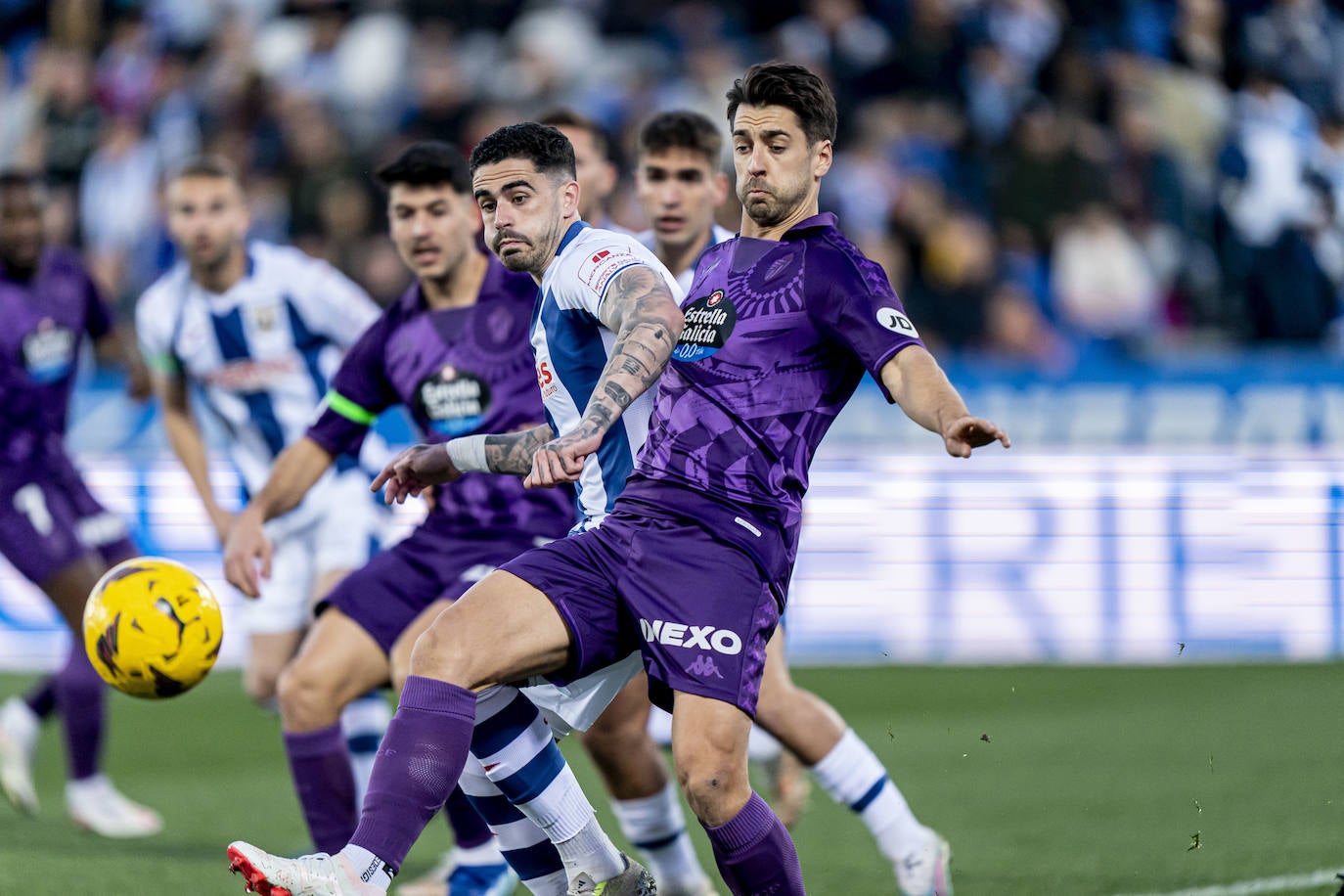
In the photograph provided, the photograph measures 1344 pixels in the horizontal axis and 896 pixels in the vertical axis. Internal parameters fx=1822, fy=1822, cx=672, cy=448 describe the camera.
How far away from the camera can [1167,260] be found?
1269 centimetres

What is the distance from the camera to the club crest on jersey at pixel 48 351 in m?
7.66

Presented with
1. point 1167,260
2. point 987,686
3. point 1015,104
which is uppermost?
point 1015,104

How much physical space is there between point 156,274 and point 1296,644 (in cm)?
825

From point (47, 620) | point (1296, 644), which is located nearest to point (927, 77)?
point (1296, 644)

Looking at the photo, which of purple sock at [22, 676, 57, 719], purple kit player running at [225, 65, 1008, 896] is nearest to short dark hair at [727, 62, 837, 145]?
purple kit player running at [225, 65, 1008, 896]

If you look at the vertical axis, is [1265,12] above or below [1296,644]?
above

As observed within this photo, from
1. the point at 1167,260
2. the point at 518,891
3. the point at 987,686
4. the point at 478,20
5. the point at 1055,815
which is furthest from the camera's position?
the point at 478,20

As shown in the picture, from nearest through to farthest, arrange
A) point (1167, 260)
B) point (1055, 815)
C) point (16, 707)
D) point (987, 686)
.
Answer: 1. point (1055, 815)
2. point (16, 707)
3. point (987, 686)
4. point (1167, 260)

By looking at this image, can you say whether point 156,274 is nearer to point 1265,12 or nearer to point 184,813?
point 184,813

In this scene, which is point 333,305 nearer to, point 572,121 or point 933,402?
point 572,121

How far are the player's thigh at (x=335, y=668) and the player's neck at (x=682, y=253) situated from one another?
5.58 feet

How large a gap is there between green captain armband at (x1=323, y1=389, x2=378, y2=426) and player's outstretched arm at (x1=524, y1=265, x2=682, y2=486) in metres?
1.65

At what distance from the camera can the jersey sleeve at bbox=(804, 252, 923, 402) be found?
4.10 meters

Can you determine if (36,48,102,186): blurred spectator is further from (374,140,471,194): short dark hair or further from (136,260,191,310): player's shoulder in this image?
(374,140,471,194): short dark hair
